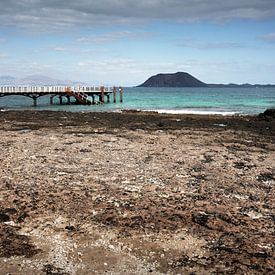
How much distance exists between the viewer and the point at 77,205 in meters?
8.21

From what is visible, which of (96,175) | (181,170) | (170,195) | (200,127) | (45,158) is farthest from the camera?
(200,127)

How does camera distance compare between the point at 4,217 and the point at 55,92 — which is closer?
the point at 4,217

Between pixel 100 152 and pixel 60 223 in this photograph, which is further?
pixel 100 152

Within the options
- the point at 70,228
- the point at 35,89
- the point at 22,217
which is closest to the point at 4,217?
the point at 22,217

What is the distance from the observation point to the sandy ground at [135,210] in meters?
5.93

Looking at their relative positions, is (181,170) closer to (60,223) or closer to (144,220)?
(144,220)

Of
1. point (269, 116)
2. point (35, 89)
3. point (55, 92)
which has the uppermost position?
point (35, 89)

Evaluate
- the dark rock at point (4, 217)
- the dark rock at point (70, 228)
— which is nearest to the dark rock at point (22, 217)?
the dark rock at point (4, 217)

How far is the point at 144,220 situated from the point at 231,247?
1811mm

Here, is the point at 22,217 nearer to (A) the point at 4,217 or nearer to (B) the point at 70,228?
(A) the point at 4,217

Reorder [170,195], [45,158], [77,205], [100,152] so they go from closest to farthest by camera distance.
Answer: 1. [77,205]
2. [170,195]
3. [45,158]
4. [100,152]

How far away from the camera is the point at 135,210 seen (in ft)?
26.2

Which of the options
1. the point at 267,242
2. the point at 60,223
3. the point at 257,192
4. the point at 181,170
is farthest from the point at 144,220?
the point at 181,170

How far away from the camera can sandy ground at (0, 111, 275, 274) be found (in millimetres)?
5934
